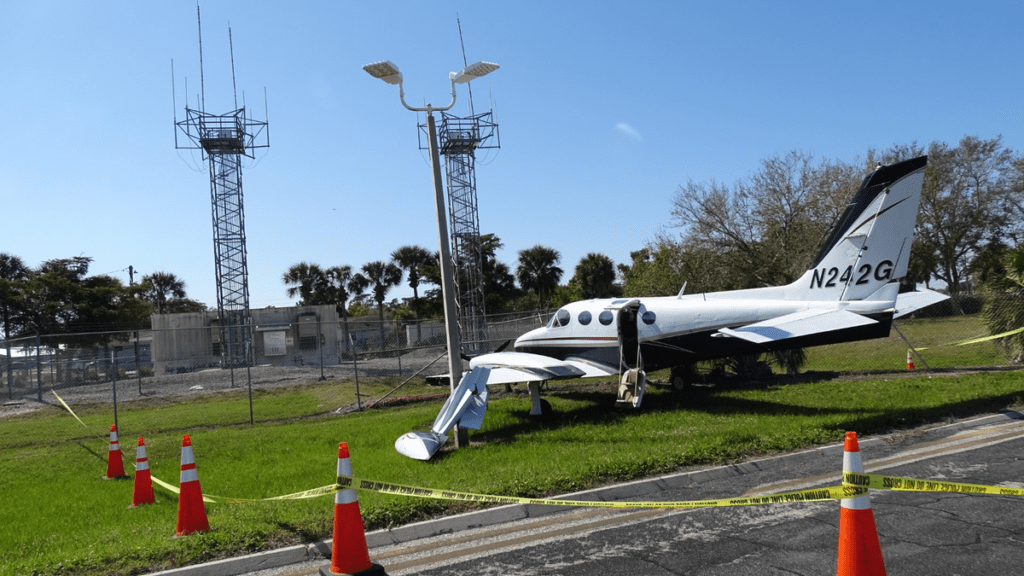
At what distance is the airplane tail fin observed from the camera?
1244 centimetres

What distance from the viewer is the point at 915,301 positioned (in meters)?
14.3

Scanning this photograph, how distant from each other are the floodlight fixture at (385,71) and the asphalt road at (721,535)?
7.39m

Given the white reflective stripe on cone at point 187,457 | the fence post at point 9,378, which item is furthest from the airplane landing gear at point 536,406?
the fence post at point 9,378

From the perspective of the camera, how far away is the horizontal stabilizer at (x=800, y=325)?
39.1ft

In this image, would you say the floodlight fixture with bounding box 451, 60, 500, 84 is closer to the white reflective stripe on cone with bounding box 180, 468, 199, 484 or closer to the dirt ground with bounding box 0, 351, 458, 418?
the white reflective stripe on cone with bounding box 180, 468, 199, 484

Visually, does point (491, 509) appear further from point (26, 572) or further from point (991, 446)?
point (991, 446)

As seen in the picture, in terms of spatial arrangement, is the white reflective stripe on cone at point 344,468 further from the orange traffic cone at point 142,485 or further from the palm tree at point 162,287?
the palm tree at point 162,287

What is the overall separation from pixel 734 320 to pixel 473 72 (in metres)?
7.58

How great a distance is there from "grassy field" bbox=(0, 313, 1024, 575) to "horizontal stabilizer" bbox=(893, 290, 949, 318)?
1.59 m

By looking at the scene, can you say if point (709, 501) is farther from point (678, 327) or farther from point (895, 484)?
point (678, 327)

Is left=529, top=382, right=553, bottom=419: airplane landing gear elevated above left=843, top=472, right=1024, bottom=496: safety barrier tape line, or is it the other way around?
left=843, top=472, right=1024, bottom=496: safety barrier tape line

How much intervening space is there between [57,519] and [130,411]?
45.4 ft

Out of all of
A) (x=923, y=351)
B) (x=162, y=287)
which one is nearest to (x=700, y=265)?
(x=923, y=351)

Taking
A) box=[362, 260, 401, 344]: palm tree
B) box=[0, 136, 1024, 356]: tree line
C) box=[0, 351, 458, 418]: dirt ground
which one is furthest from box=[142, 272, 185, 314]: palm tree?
box=[0, 351, 458, 418]: dirt ground
